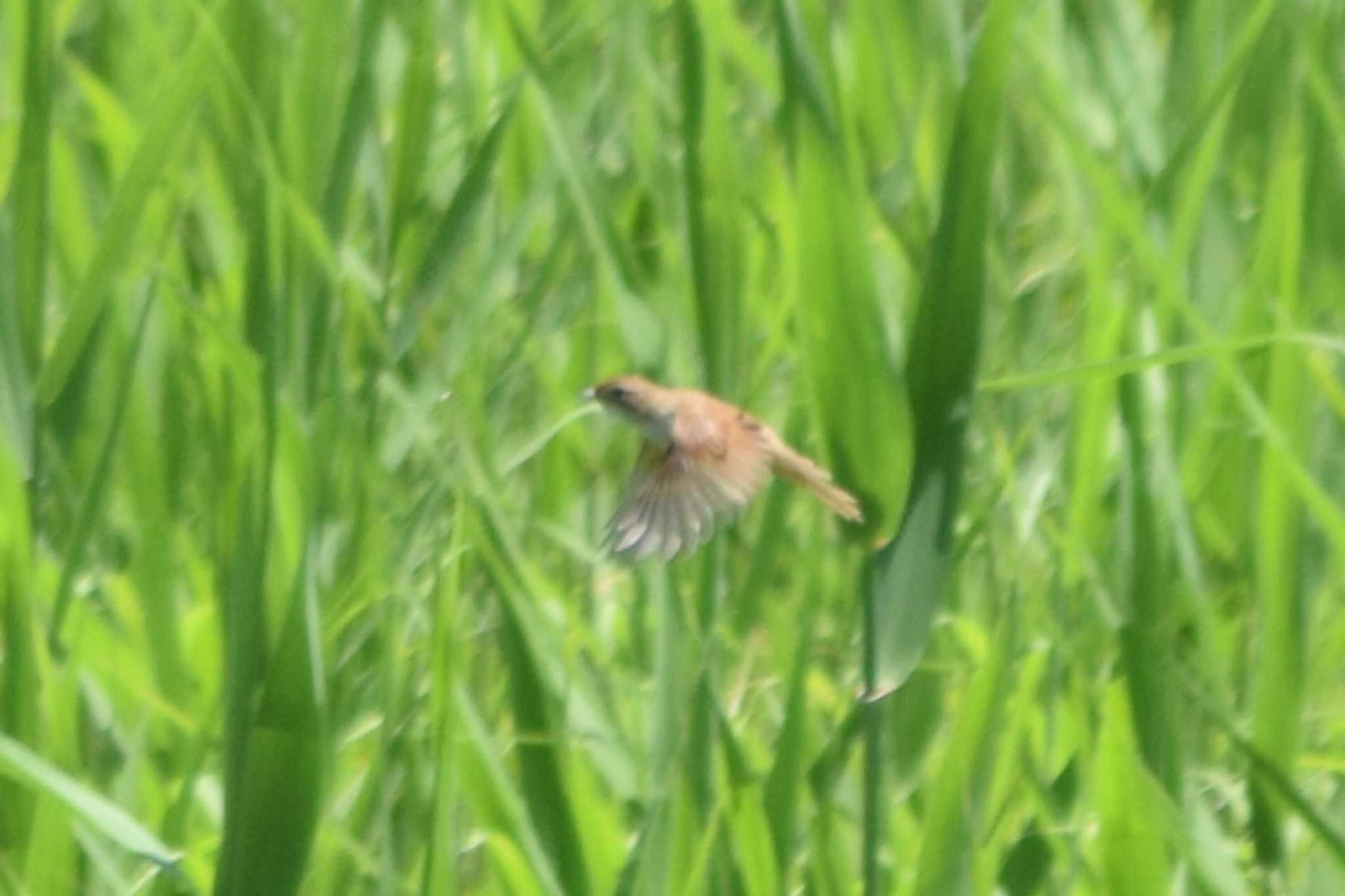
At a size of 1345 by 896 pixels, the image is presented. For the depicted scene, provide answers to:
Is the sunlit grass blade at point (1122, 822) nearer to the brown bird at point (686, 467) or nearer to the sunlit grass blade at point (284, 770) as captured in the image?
the brown bird at point (686, 467)

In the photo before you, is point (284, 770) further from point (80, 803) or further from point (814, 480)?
point (814, 480)

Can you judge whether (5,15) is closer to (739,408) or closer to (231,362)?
(231,362)

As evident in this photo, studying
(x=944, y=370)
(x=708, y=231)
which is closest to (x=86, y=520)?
(x=708, y=231)

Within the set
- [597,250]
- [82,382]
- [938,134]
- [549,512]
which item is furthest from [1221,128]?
[82,382]

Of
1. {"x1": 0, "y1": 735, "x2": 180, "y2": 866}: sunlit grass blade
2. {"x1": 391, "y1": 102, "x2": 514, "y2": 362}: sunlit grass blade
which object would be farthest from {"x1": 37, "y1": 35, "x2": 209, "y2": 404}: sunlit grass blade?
{"x1": 0, "y1": 735, "x2": 180, "y2": 866}: sunlit grass blade

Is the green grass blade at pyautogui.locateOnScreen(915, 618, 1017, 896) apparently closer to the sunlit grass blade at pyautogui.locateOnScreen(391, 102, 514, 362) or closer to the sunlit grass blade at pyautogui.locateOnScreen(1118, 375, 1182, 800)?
the sunlit grass blade at pyautogui.locateOnScreen(1118, 375, 1182, 800)

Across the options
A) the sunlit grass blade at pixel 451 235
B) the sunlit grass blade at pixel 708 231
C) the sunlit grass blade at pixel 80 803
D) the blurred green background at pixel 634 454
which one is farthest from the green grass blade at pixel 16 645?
the sunlit grass blade at pixel 708 231
